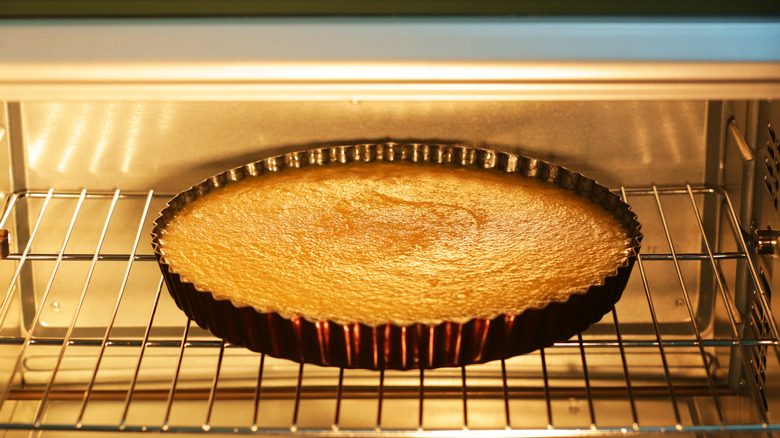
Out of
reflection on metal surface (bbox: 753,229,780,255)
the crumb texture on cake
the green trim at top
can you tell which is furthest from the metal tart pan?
the green trim at top

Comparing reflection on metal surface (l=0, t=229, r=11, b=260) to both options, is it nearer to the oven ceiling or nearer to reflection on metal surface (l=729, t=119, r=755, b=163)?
the oven ceiling

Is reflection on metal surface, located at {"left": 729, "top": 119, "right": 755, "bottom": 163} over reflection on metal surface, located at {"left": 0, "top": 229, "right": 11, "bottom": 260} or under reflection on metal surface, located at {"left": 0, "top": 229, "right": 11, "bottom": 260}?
under

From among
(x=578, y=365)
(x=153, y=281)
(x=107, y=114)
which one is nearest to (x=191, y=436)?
(x=153, y=281)

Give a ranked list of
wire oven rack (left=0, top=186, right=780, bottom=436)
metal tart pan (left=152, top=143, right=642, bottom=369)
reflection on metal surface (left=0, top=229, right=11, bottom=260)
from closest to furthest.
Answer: metal tart pan (left=152, top=143, right=642, bottom=369), reflection on metal surface (left=0, top=229, right=11, bottom=260), wire oven rack (left=0, top=186, right=780, bottom=436)

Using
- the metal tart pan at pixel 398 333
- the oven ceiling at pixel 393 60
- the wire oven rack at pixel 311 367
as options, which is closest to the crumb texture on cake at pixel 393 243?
the metal tart pan at pixel 398 333

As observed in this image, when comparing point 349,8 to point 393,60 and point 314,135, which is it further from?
point 314,135

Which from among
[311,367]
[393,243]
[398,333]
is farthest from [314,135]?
[398,333]

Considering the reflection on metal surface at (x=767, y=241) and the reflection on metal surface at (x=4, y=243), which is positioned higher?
the reflection on metal surface at (x=4, y=243)

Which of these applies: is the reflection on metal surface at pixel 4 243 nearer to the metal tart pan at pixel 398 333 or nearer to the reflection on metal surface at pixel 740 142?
the metal tart pan at pixel 398 333

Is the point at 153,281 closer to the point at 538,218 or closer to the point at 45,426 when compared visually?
the point at 45,426
